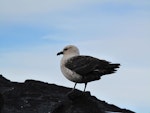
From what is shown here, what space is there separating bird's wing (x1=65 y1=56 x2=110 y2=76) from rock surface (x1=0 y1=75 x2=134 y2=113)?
83 centimetres

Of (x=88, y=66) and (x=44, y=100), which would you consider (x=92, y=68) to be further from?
(x=44, y=100)

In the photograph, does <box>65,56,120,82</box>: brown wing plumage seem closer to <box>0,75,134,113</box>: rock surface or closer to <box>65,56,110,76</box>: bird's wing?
<box>65,56,110,76</box>: bird's wing

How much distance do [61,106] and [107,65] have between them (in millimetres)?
2278

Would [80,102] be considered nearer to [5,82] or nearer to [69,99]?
[69,99]

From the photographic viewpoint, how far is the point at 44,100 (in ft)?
88.2

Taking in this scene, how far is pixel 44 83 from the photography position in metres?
28.0

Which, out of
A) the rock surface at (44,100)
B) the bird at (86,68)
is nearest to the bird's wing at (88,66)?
the bird at (86,68)

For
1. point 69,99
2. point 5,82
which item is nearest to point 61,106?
point 69,99

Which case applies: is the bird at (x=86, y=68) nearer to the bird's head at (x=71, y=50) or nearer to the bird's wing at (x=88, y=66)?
the bird's wing at (x=88, y=66)

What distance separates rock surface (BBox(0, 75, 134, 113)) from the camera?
23.7 m

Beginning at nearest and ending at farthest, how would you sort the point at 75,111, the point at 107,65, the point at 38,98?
the point at 75,111
the point at 107,65
the point at 38,98

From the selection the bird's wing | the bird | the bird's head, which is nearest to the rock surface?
the bird

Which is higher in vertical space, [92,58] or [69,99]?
[92,58]

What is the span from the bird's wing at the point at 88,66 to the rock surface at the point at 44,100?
0.83m
